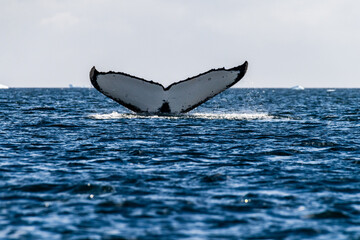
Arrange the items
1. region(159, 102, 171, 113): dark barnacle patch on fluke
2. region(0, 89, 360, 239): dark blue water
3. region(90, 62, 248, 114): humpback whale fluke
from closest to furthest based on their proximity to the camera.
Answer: region(0, 89, 360, 239): dark blue water < region(90, 62, 248, 114): humpback whale fluke < region(159, 102, 171, 113): dark barnacle patch on fluke

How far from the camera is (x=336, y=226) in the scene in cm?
784

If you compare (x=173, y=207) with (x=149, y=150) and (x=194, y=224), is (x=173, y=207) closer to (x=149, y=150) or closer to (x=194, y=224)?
(x=194, y=224)

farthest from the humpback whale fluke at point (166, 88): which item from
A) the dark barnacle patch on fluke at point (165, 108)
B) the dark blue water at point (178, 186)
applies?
the dark blue water at point (178, 186)

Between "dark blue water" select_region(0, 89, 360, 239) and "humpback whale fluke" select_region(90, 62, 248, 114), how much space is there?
992 mm

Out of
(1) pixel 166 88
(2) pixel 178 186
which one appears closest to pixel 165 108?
(1) pixel 166 88

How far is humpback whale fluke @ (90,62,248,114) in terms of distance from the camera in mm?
17109

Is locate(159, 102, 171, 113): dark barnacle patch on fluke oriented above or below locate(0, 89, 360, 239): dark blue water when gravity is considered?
above

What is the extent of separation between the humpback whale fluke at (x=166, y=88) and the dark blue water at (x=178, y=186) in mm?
992

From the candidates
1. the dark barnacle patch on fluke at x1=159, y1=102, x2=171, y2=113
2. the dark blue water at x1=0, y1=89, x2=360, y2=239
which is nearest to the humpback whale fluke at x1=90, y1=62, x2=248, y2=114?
the dark barnacle patch on fluke at x1=159, y1=102, x2=171, y2=113

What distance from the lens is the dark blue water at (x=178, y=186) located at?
25.1ft

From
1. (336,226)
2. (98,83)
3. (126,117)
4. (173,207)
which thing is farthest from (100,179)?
(126,117)

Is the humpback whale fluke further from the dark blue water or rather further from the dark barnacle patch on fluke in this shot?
the dark blue water

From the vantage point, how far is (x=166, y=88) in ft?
57.6

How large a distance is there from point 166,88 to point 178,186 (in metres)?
7.83
